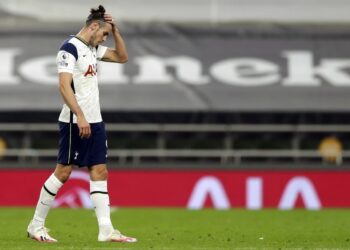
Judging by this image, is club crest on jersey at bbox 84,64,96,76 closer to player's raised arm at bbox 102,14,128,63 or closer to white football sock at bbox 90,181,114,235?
player's raised arm at bbox 102,14,128,63

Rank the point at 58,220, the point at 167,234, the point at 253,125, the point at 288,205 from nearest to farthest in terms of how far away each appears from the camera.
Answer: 1. the point at 167,234
2. the point at 58,220
3. the point at 288,205
4. the point at 253,125

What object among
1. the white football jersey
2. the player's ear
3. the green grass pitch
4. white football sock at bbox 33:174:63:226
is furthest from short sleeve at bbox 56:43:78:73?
the green grass pitch

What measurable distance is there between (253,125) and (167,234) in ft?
29.0

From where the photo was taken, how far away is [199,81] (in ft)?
68.3

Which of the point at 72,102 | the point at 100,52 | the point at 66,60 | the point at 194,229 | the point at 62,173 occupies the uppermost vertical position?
the point at 100,52

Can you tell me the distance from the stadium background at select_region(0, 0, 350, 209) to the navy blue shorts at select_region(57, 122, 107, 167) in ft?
30.7

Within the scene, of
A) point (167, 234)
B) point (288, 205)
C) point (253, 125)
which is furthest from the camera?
point (253, 125)

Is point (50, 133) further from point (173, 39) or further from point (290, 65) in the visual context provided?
point (290, 65)

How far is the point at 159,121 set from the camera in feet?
68.8

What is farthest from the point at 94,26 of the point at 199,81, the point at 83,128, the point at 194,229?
the point at 199,81

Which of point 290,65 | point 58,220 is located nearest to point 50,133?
point 290,65

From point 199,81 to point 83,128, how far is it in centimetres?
1089

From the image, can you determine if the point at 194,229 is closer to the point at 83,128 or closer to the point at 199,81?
the point at 83,128

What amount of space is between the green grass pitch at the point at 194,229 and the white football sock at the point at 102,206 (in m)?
0.17
